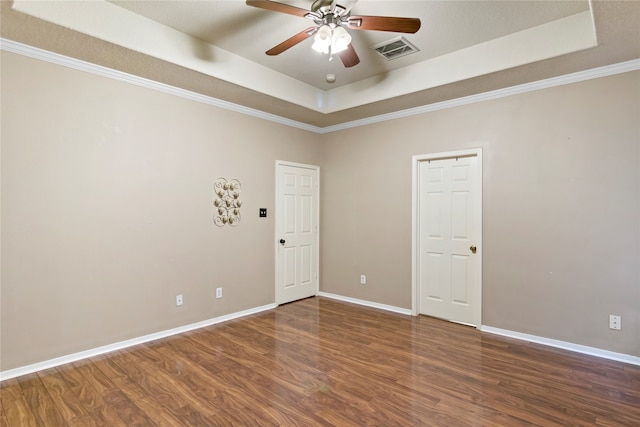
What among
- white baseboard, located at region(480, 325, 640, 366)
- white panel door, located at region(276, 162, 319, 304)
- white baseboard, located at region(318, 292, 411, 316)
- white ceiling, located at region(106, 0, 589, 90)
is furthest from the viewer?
white panel door, located at region(276, 162, 319, 304)

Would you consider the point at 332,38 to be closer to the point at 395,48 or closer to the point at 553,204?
the point at 395,48

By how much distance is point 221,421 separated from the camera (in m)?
2.16

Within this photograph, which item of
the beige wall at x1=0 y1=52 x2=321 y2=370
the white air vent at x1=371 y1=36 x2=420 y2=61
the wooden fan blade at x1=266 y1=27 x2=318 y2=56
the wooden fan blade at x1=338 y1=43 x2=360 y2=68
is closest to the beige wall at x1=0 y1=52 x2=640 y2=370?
the beige wall at x1=0 y1=52 x2=321 y2=370

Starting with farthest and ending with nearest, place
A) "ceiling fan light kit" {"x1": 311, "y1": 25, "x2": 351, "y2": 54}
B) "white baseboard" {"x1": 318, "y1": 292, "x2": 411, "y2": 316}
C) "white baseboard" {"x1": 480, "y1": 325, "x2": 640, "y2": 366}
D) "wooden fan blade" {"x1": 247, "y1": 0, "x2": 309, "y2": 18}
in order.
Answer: "white baseboard" {"x1": 318, "y1": 292, "x2": 411, "y2": 316}, "white baseboard" {"x1": 480, "y1": 325, "x2": 640, "y2": 366}, "ceiling fan light kit" {"x1": 311, "y1": 25, "x2": 351, "y2": 54}, "wooden fan blade" {"x1": 247, "y1": 0, "x2": 309, "y2": 18}

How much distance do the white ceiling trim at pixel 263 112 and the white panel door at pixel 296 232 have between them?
2.85 feet

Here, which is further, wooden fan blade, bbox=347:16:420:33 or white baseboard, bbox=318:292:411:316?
white baseboard, bbox=318:292:411:316

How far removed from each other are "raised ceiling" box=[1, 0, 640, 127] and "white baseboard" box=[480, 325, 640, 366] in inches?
104

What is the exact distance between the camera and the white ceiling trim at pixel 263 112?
2812 mm

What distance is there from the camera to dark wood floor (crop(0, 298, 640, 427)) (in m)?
2.20

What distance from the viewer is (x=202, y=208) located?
3.92 meters

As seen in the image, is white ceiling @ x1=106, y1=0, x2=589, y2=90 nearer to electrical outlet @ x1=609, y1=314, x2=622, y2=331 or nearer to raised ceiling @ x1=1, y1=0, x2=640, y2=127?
raised ceiling @ x1=1, y1=0, x2=640, y2=127

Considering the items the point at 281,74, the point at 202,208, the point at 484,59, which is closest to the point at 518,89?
the point at 484,59

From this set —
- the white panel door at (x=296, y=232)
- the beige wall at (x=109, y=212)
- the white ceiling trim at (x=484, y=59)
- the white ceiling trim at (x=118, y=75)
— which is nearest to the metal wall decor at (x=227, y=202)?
the beige wall at (x=109, y=212)

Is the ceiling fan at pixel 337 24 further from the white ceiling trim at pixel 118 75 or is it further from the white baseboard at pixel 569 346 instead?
the white baseboard at pixel 569 346
